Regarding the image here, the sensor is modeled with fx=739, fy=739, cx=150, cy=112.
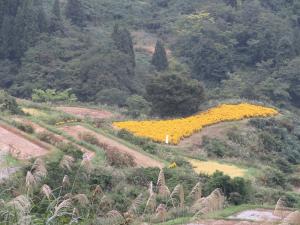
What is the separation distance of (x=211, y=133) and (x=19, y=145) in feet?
34.5

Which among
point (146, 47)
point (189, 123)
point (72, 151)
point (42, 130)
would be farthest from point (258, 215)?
point (146, 47)

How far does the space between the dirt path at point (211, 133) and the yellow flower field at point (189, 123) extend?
208 mm

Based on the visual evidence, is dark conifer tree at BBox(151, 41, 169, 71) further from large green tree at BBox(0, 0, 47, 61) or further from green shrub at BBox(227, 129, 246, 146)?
green shrub at BBox(227, 129, 246, 146)

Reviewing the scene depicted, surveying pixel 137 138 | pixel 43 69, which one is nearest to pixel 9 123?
pixel 137 138

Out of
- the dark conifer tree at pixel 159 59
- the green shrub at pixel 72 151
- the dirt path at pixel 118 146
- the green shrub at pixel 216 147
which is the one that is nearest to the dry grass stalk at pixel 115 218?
the green shrub at pixel 72 151

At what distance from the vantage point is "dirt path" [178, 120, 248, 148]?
2833 centimetres

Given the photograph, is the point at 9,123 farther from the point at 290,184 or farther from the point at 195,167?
the point at 290,184

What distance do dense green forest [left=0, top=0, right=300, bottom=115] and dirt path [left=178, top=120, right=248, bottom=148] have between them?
28.3ft

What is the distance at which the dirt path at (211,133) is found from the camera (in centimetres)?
2833

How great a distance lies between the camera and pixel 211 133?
2967 cm

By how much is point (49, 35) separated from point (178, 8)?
1748 centimetres

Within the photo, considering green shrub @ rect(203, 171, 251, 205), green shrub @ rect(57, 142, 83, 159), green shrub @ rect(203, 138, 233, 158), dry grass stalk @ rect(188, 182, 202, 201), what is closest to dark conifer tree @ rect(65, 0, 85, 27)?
green shrub @ rect(203, 138, 233, 158)

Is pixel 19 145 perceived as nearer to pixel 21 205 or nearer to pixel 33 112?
pixel 33 112

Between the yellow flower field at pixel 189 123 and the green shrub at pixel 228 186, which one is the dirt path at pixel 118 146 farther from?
the green shrub at pixel 228 186
